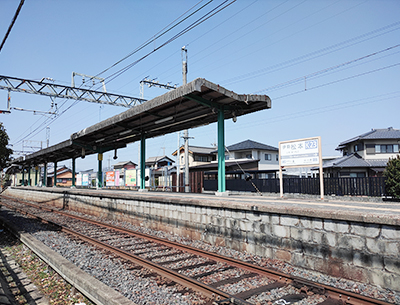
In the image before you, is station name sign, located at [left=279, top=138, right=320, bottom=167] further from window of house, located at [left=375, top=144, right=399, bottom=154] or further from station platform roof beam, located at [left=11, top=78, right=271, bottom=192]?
window of house, located at [left=375, top=144, right=399, bottom=154]

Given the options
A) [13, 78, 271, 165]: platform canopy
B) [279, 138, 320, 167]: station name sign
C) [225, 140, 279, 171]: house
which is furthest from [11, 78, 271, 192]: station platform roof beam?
[225, 140, 279, 171]: house

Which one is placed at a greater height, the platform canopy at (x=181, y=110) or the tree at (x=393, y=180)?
the platform canopy at (x=181, y=110)

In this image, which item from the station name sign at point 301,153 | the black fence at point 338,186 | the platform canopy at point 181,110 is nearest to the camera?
the station name sign at point 301,153

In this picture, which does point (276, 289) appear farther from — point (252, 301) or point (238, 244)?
point (238, 244)

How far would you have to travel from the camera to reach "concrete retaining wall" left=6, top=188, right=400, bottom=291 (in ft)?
15.1

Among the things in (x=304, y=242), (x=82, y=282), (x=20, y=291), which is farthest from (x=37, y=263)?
(x=304, y=242)

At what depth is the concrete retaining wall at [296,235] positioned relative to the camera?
4602 mm

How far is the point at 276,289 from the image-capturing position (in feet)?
15.2

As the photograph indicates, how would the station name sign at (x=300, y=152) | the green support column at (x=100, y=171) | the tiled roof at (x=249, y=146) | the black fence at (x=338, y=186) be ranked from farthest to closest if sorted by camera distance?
1. the tiled roof at (x=249, y=146)
2. the green support column at (x=100, y=171)
3. the black fence at (x=338, y=186)
4. the station name sign at (x=300, y=152)

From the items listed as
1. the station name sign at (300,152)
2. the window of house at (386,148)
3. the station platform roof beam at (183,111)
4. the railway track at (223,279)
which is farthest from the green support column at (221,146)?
the window of house at (386,148)

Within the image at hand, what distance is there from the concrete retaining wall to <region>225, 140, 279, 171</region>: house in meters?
31.2

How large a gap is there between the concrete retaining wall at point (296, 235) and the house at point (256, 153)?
31.2 meters

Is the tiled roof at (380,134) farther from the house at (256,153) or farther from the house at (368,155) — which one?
the house at (256,153)

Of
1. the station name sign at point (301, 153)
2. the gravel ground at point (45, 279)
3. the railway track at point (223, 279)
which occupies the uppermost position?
the station name sign at point (301, 153)
